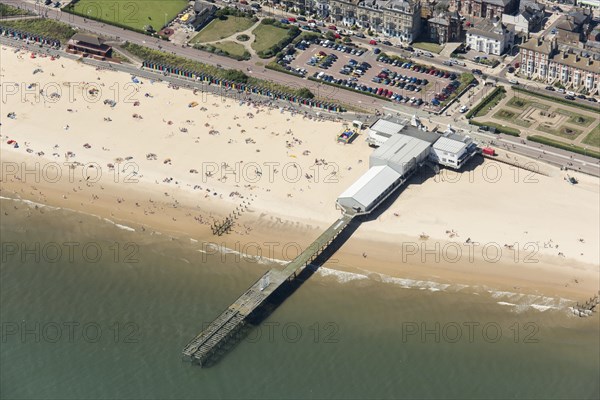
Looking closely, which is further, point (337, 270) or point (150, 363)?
point (337, 270)

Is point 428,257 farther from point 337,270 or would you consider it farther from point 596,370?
point 596,370

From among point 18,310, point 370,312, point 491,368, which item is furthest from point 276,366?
point 18,310

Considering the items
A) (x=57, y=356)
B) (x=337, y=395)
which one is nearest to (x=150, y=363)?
(x=57, y=356)

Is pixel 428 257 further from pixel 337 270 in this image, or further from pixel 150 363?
pixel 150 363

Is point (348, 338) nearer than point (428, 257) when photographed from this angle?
Yes

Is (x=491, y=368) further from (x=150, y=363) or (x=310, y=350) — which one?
(x=150, y=363)
